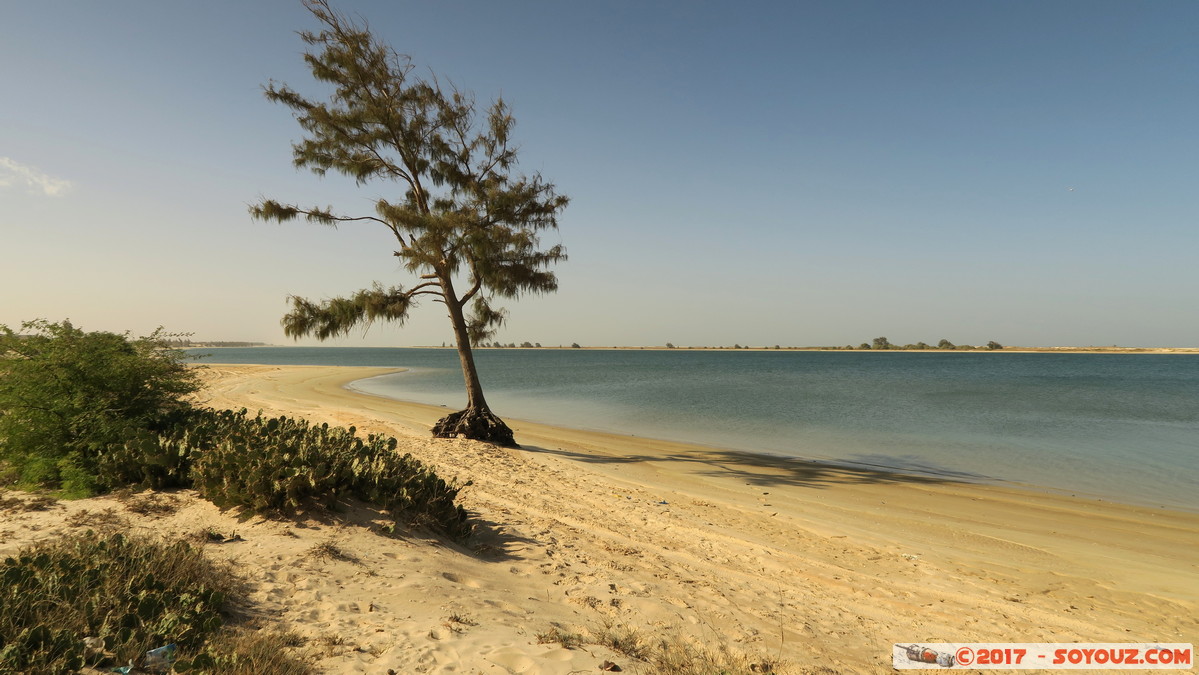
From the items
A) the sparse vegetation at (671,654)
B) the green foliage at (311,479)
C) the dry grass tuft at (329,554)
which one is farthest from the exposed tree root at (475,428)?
the sparse vegetation at (671,654)

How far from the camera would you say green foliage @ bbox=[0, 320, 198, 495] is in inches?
274

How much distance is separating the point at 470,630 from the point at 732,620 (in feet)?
8.26

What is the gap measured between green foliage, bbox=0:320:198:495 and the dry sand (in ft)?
4.79

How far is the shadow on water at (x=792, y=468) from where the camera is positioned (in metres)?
13.2

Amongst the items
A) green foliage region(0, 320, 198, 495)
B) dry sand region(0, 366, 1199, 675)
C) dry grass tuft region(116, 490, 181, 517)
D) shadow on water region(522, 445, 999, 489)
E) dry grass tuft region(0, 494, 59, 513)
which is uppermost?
green foliage region(0, 320, 198, 495)

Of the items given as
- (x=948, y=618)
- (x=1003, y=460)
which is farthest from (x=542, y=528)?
(x=1003, y=460)

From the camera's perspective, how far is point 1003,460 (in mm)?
16078

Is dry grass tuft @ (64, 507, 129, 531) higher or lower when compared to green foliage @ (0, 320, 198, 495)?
lower

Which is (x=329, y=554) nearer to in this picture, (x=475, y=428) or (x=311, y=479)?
(x=311, y=479)

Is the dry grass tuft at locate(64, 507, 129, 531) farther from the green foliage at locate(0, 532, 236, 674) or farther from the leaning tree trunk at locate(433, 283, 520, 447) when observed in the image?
the leaning tree trunk at locate(433, 283, 520, 447)

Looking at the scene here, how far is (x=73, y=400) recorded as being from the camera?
7.50 metres

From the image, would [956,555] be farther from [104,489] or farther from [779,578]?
[104,489]

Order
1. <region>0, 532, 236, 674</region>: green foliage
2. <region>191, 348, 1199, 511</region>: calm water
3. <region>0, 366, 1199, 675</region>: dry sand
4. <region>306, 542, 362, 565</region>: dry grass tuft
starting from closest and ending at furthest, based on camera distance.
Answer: <region>0, 532, 236, 674</region>: green foliage, <region>0, 366, 1199, 675</region>: dry sand, <region>306, 542, 362, 565</region>: dry grass tuft, <region>191, 348, 1199, 511</region>: calm water

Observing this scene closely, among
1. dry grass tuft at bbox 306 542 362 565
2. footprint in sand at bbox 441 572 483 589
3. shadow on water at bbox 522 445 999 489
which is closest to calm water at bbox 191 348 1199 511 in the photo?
shadow on water at bbox 522 445 999 489
